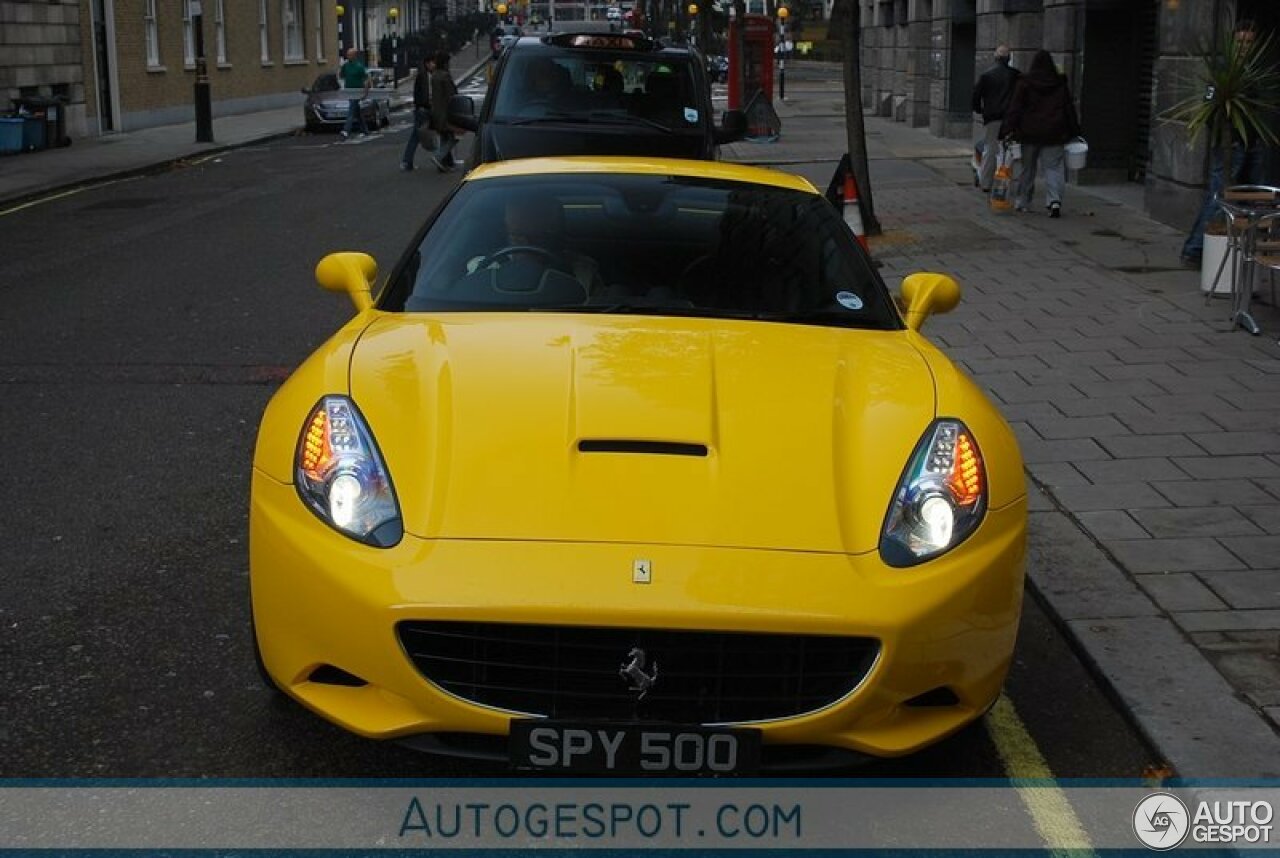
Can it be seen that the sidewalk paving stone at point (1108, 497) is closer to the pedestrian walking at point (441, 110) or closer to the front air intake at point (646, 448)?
the front air intake at point (646, 448)

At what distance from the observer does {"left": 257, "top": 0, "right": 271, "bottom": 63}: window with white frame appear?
4728cm

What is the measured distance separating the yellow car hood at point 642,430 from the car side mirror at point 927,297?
555 millimetres

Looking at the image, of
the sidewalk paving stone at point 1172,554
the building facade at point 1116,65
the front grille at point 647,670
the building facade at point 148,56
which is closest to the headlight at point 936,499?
the front grille at point 647,670

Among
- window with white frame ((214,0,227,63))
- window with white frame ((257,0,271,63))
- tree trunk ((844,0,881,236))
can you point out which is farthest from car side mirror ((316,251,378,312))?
window with white frame ((257,0,271,63))

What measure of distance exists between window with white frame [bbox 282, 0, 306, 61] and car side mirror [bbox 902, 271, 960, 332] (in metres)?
47.7

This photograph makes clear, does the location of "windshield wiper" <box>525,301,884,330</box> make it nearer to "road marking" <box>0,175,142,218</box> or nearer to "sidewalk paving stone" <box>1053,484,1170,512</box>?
"sidewalk paving stone" <box>1053,484,1170,512</box>

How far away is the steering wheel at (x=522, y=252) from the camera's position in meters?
5.19

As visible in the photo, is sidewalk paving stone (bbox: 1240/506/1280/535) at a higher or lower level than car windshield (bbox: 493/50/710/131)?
lower

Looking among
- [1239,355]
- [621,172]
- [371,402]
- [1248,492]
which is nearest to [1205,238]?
[1239,355]

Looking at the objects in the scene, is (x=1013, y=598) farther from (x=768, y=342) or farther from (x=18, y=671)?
(x=18, y=671)

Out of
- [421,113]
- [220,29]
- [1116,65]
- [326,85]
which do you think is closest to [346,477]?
[1116,65]

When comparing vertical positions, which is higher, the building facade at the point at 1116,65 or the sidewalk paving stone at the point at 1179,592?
the building facade at the point at 1116,65

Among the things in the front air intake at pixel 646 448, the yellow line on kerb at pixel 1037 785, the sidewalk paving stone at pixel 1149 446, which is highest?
the front air intake at pixel 646 448

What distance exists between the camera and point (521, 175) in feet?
18.7
